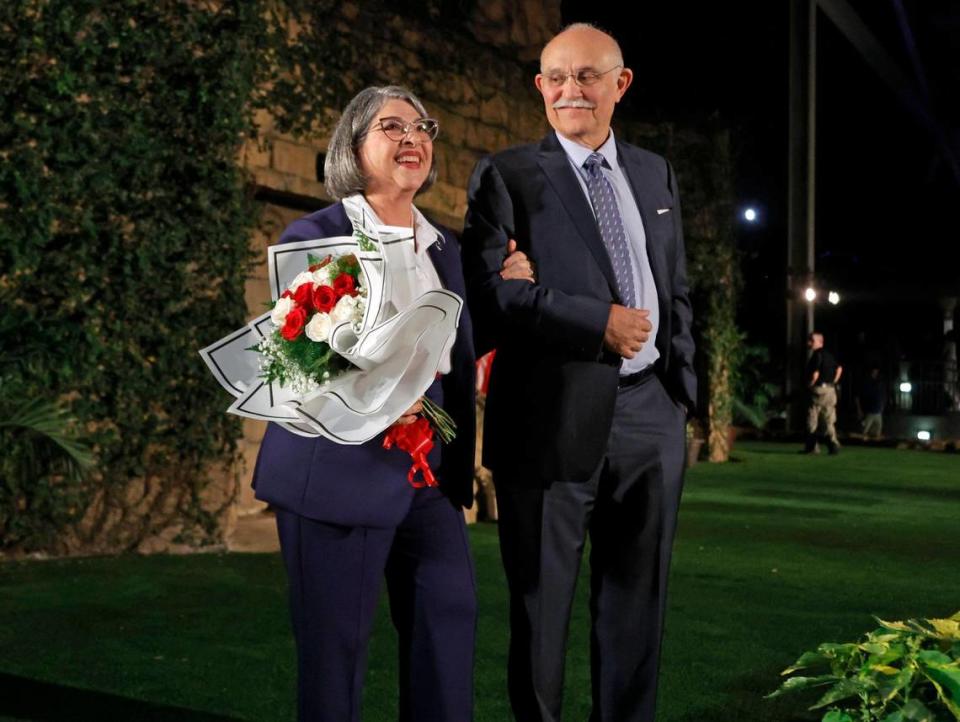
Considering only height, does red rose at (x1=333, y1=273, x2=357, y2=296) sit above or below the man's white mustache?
below

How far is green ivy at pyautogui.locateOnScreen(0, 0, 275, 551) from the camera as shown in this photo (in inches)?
273

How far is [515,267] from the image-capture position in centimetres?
322

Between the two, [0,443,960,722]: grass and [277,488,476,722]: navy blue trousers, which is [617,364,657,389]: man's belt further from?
[0,443,960,722]: grass

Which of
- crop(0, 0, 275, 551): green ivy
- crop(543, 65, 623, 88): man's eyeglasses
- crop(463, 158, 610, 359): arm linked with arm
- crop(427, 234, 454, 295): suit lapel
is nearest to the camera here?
crop(427, 234, 454, 295): suit lapel


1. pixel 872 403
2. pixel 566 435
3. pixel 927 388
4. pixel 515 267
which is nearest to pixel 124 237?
pixel 515 267

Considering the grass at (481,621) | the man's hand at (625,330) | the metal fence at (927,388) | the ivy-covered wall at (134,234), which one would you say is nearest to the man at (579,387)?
the man's hand at (625,330)

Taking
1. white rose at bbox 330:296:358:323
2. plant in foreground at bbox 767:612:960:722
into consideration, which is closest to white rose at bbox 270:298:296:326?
white rose at bbox 330:296:358:323

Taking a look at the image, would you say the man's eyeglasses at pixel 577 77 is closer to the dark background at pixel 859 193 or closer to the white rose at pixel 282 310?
the white rose at pixel 282 310

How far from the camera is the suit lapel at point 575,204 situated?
131 inches

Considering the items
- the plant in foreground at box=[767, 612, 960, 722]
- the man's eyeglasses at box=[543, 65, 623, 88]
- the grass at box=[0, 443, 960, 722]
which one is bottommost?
the grass at box=[0, 443, 960, 722]

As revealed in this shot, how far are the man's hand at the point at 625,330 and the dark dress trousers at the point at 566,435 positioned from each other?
0.08ft

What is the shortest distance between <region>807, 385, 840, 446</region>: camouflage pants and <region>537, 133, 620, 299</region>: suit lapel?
14542mm

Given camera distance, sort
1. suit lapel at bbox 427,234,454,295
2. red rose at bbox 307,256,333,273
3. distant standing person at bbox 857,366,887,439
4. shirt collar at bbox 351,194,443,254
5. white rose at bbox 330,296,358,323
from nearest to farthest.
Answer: white rose at bbox 330,296,358,323 → red rose at bbox 307,256,333,273 → shirt collar at bbox 351,194,443,254 → suit lapel at bbox 427,234,454,295 → distant standing person at bbox 857,366,887,439

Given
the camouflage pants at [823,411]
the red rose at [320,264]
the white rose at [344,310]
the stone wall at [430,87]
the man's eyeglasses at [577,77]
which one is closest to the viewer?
the white rose at [344,310]
